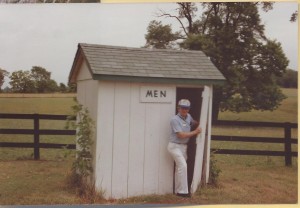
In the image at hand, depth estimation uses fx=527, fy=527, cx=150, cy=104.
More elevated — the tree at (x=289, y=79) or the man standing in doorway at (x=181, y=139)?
the tree at (x=289, y=79)

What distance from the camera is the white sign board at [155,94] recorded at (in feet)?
24.4

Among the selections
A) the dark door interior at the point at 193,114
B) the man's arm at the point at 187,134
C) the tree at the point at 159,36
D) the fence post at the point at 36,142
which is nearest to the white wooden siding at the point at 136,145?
the man's arm at the point at 187,134

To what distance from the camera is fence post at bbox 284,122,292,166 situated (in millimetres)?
7812

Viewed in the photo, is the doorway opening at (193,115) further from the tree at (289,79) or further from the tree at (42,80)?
the tree at (42,80)

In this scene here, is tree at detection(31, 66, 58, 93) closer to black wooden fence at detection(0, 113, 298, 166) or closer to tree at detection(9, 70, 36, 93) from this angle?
tree at detection(9, 70, 36, 93)

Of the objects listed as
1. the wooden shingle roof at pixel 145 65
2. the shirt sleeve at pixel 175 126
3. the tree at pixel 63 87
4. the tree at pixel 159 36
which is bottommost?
the shirt sleeve at pixel 175 126

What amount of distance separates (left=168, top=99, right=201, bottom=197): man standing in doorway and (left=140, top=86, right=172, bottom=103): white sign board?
212mm

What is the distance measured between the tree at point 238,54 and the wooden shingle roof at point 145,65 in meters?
0.24

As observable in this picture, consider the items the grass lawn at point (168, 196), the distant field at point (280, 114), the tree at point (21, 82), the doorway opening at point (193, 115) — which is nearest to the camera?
the tree at point (21, 82)

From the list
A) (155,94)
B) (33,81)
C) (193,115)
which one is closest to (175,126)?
(155,94)

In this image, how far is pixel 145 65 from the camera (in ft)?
24.6

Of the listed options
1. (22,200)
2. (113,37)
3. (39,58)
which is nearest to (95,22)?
(113,37)

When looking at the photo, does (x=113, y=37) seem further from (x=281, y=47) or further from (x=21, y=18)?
(x=281, y=47)

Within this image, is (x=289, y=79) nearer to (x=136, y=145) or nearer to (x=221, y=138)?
(x=221, y=138)
